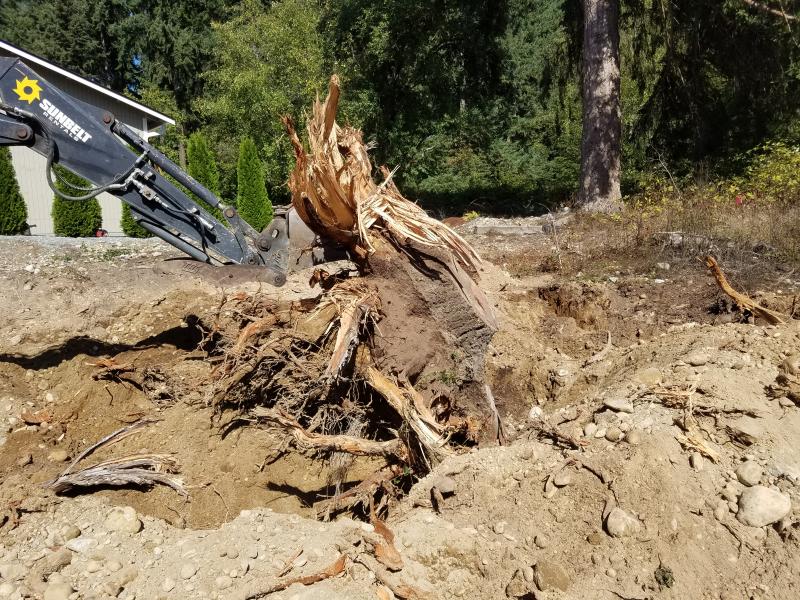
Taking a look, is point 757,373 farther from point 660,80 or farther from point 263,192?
point 263,192

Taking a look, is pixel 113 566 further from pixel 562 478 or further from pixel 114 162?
pixel 114 162

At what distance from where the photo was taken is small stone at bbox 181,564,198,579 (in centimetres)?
287

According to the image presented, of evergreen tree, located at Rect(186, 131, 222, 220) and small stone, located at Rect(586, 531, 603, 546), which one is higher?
evergreen tree, located at Rect(186, 131, 222, 220)

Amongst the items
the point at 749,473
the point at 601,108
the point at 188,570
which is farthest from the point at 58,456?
the point at 601,108

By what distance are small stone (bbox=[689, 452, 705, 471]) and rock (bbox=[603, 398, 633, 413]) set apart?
42 centimetres

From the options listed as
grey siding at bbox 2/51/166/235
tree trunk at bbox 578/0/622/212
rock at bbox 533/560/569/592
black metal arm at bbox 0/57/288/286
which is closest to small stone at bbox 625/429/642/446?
rock at bbox 533/560/569/592

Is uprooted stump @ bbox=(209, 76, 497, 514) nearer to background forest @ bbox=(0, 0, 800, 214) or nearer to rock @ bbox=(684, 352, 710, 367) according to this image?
rock @ bbox=(684, 352, 710, 367)

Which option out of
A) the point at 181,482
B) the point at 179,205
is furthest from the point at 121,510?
the point at 179,205

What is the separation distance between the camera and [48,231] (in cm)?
1599

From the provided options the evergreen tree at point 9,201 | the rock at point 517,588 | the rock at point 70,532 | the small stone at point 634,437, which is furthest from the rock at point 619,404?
the evergreen tree at point 9,201

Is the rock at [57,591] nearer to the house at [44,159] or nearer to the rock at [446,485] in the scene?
the rock at [446,485]

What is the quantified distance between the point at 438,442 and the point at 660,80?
44.2 feet

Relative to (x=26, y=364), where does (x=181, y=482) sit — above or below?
below

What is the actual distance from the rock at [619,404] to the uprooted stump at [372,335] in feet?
2.72
